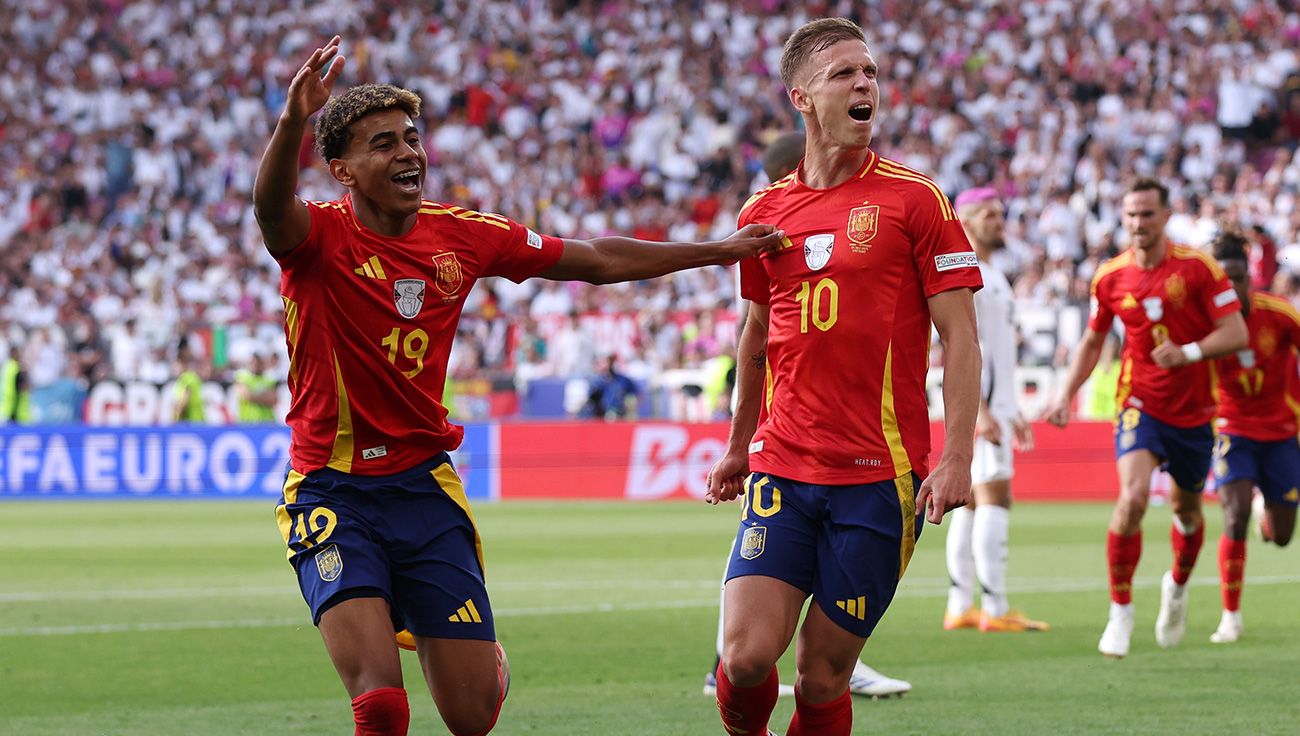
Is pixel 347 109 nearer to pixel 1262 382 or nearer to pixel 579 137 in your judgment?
pixel 1262 382

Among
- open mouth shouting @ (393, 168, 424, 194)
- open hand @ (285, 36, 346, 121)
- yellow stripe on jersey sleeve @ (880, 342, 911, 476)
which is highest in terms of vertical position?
open hand @ (285, 36, 346, 121)

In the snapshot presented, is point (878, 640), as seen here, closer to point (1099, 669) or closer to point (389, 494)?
point (1099, 669)

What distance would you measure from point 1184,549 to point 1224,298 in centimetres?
137

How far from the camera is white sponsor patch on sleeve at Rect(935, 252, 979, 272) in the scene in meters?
5.49

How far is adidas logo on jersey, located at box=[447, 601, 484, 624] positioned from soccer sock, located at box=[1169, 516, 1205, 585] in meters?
5.36

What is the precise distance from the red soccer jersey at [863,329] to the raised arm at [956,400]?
0.07 meters

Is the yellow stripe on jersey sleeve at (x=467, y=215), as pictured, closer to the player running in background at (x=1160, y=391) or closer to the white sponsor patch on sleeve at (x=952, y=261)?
the white sponsor patch on sleeve at (x=952, y=261)

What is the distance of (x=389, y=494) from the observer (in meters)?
5.62

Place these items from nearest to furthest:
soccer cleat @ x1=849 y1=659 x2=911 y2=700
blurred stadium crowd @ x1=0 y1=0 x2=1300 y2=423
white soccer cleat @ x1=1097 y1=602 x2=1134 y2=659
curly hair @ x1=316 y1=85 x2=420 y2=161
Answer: curly hair @ x1=316 y1=85 x2=420 y2=161, soccer cleat @ x1=849 y1=659 x2=911 y2=700, white soccer cleat @ x1=1097 y1=602 x2=1134 y2=659, blurred stadium crowd @ x1=0 y1=0 x2=1300 y2=423

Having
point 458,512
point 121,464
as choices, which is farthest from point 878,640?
point 121,464

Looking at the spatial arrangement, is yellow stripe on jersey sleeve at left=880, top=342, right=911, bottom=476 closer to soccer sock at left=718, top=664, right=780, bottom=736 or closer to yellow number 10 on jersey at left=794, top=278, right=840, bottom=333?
yellow number 10 on jersey at left=794, top=278, right=840, bottom=333

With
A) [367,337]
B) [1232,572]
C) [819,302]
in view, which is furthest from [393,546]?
[1232,572]

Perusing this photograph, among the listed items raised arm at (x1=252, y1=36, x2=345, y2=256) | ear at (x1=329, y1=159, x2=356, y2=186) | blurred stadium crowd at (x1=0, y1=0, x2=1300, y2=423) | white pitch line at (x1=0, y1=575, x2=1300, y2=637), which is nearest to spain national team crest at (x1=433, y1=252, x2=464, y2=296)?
ear at (x1=329, y1=159, x2=356, y2=186)

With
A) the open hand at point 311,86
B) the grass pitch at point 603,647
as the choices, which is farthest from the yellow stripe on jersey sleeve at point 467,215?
the grass pitch at point 603,647
